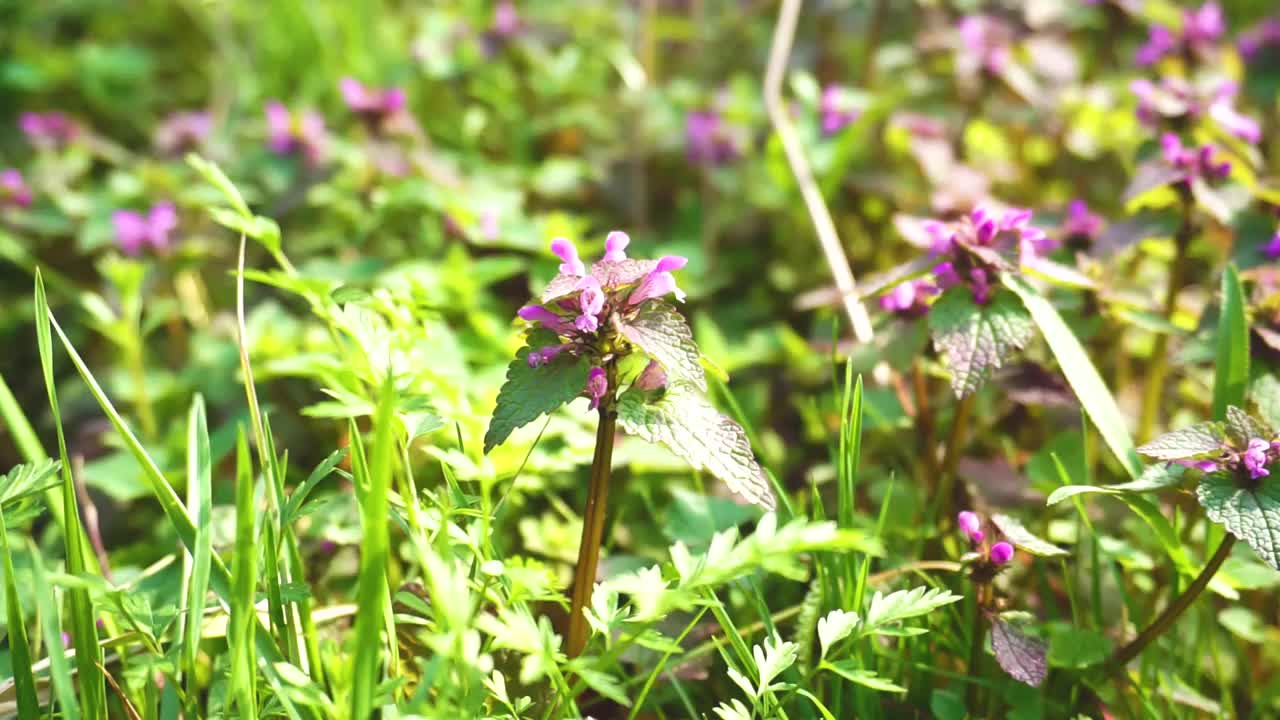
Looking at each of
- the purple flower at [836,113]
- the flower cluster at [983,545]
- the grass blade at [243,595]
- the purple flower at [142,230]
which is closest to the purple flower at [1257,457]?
the flower cluster at [983,545]

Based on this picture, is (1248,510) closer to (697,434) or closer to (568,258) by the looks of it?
(697,434)

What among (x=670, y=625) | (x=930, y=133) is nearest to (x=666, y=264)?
(x=670, y=625)

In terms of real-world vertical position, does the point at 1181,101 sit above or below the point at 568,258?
above

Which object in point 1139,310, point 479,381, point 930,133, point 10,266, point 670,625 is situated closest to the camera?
point 670,625

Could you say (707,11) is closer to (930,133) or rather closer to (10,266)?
(930,133)

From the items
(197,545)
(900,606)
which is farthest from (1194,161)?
(197,545)

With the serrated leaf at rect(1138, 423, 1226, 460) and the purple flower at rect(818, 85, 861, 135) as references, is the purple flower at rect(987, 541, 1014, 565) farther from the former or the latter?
the purple flower at rect(818, 85, 861, 135)

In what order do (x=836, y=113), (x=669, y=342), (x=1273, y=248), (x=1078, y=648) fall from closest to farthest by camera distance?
(x=669, y=342) < (x=1078, y=648) < (x=1273, y=248) < (x=836, y=113)

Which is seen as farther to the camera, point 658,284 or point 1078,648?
point 1078,648
